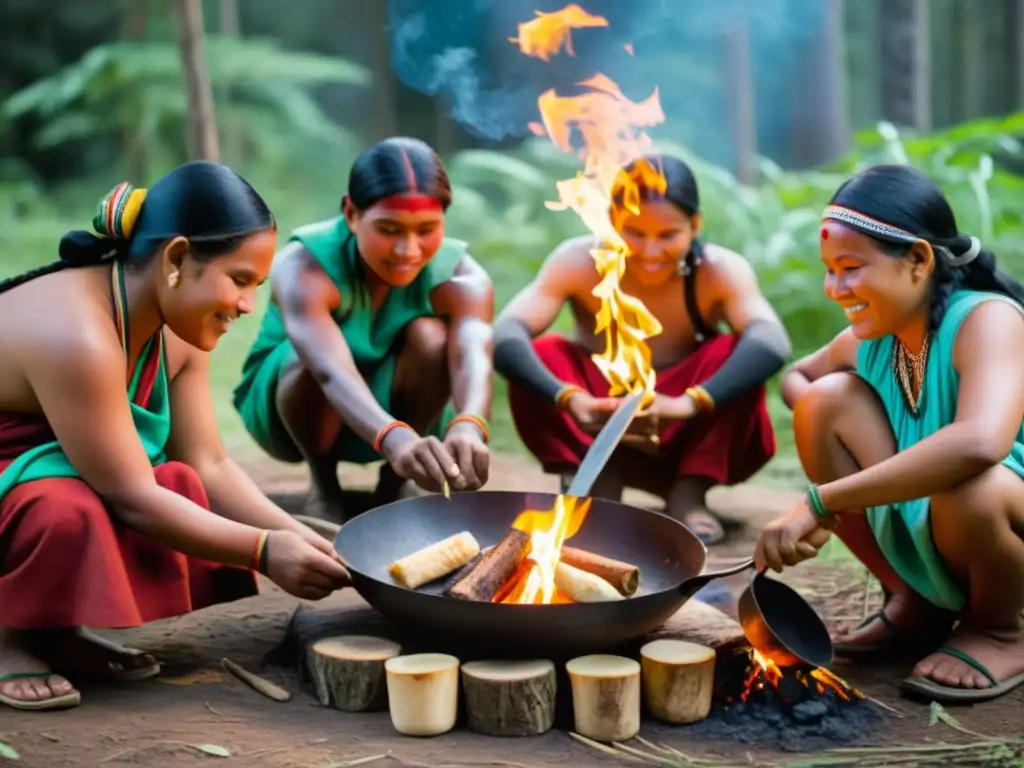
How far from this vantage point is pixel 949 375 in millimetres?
3076

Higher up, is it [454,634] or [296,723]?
[454,634]

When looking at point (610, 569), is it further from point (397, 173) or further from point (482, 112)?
point (482, 112)

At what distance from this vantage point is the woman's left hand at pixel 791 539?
293 centimetres

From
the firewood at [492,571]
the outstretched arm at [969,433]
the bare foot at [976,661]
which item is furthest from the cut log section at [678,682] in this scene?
the bare foot at [976,661]

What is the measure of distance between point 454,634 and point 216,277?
3.46ft

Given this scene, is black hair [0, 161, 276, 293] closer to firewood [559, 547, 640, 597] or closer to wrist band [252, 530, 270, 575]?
wrist band [252, 530, 270, 575]

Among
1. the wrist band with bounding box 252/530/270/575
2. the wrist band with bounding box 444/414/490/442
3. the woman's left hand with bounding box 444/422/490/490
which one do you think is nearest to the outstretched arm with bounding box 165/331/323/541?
the wrist band with bounding box 252/530/270/575

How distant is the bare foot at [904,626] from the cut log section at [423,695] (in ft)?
3.88

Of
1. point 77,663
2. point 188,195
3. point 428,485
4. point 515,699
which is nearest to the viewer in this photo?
point 515,699

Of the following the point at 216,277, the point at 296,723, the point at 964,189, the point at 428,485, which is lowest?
the point at 296,723

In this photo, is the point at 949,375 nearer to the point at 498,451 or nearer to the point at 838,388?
the point at 838,388

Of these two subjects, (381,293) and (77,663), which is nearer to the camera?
(77,663)

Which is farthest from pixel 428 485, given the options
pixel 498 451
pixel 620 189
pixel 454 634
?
pixel 498 451

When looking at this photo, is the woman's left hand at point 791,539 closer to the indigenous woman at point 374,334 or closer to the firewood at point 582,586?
the firewood at point 582,586
